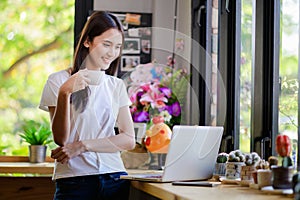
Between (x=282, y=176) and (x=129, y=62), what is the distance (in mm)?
2031

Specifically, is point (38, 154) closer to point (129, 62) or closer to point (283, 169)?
point (129, 62)

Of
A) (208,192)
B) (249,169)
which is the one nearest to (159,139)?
(249,169)

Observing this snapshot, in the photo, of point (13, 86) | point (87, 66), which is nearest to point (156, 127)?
point (87, 66)

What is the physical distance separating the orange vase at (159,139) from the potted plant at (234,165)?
765 mm

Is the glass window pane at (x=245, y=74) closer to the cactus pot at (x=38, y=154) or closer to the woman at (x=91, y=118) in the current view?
the woman at (x=91, y=118)

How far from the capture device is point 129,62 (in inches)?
150

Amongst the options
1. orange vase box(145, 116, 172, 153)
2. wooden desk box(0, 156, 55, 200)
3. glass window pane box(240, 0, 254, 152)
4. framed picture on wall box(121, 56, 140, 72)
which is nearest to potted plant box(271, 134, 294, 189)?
glass window pane box(240, 0, 254, 152)

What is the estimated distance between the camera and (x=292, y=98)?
2.47 metres

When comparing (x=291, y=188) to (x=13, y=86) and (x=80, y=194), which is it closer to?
(x=80, y=194)

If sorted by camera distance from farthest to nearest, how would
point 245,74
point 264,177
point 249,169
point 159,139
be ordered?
point 159,139 < point 245,74 < point 249,169 < point 264,177

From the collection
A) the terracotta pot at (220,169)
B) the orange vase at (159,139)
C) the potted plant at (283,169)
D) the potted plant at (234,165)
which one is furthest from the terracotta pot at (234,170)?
the orange vase at (159,139)

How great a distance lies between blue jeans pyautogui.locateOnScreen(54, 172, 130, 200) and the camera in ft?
8.00

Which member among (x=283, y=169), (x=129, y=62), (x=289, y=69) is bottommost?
(x=283, y=169)

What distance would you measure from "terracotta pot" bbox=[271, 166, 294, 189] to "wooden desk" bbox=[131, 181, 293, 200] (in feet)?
0.10
